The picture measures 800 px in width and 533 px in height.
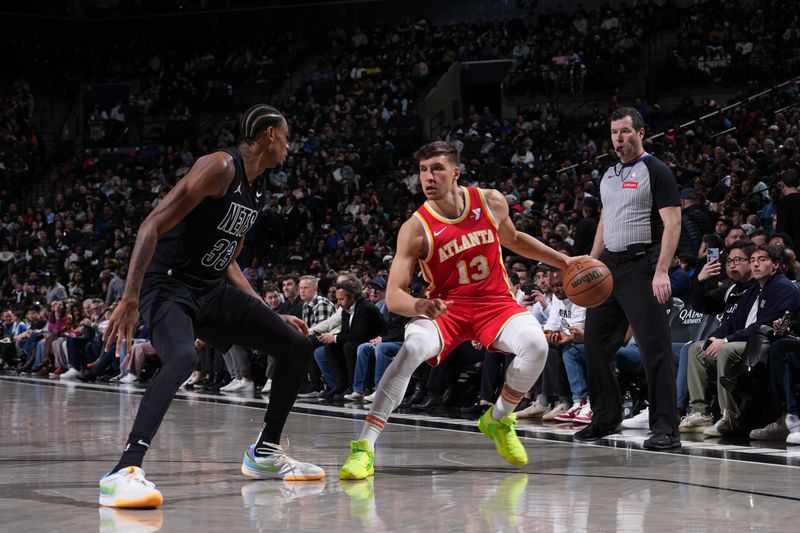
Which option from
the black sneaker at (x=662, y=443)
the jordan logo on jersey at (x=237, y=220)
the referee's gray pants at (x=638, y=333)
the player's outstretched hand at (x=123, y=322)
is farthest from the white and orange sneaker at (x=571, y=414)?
the player's outstretched hand at (x=123, y=322)

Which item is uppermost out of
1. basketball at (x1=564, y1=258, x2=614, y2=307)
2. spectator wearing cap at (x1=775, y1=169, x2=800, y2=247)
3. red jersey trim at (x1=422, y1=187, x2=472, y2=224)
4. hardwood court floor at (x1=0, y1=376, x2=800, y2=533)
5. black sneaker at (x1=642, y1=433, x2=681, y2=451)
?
spectator wearing cap at (x1=775, y1=169, x2=800, y2=247)

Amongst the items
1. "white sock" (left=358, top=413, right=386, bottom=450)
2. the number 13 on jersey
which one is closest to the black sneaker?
the number 13 on jersey

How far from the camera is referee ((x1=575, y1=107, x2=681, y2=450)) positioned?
19.6 feet

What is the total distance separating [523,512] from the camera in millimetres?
4004

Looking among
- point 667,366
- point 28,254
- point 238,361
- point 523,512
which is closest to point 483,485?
point 523,512

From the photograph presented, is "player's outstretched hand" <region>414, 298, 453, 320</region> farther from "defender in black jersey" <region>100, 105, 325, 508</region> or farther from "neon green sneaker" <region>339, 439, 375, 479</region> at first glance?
"neon green sneaker" <region>339, 439, 375, 479</region>

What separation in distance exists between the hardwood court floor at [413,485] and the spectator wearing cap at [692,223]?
277 cm

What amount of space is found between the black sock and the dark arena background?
190 mm

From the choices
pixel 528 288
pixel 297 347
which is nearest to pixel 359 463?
pixel 297 347

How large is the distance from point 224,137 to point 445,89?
541 cm

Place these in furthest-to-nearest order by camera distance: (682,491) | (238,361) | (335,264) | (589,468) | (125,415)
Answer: (335,264) → (238,361) → (125,415) → (589,468) → (682,491)

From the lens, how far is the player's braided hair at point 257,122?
4801mm

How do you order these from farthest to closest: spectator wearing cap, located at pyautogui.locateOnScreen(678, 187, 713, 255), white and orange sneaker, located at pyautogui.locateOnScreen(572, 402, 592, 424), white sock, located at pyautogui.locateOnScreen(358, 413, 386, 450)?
spectator wearing cap, located at pyautogui.locateOnScreen(678, 187, 713, 255) → white and orange sneaker, located at pyautogui.locateOnScreen(572, 402, 592, 424) → white sock, located at pyautogui.locateOnScreen(358, 413, 386, 450)

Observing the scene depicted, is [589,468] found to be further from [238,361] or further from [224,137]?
[224,137]
